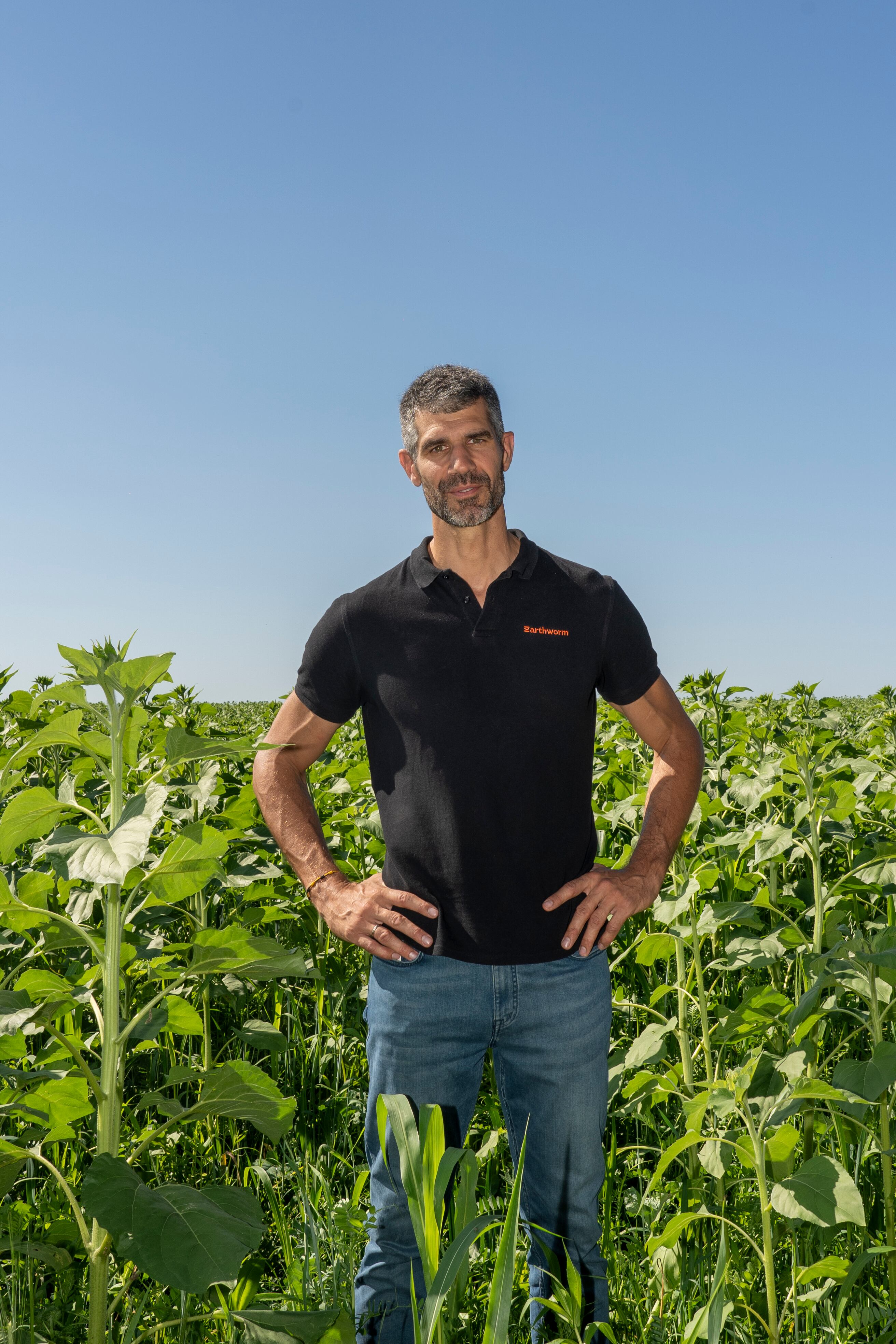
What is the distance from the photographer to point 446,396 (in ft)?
9.87

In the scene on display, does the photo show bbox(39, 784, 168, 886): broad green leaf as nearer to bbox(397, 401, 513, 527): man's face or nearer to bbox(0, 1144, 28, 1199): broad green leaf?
bbox(0, 1144, 28, 1199): broad green leaf

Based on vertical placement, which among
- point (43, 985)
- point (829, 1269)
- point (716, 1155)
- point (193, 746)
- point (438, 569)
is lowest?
point (829, 1269)

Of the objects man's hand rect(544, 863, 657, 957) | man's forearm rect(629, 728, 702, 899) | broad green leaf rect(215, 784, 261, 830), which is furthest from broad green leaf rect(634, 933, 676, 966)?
broad green leaf rect(215, 784, 261, 830)

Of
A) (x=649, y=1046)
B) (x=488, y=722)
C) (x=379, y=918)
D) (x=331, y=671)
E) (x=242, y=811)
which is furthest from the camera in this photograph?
(x=242, y=811)

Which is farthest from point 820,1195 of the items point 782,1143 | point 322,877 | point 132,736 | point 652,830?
point 132,736

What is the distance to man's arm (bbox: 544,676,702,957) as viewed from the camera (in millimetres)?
2668

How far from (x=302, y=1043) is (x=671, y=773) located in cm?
214

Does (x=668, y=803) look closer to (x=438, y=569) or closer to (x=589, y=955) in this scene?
(x=589, y=955)

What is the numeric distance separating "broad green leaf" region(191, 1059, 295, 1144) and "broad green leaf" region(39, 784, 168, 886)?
528 millimetres

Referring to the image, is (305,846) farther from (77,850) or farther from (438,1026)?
(77,850)

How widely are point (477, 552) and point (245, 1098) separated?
1.68 metres

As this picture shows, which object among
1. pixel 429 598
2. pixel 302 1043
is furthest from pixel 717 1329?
pixel 302 1043

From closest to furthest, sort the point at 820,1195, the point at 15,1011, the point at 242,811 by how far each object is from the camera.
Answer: the point at 15,1011 → the point at 820,1195 → the point at 242,811

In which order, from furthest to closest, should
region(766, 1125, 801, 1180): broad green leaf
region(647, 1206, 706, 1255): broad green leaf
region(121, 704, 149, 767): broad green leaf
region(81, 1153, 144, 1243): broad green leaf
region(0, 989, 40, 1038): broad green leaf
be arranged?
region(647, 1206, 706, 1255): broad green leaf
region(766, 1125, 801, 1180): broad green leaf
region(121, 704, 149, 767): broad green leaf
region(0, 989, 40, 1038): broad green leaf
region(81, 1153, 144, 1243): broad green leaf
